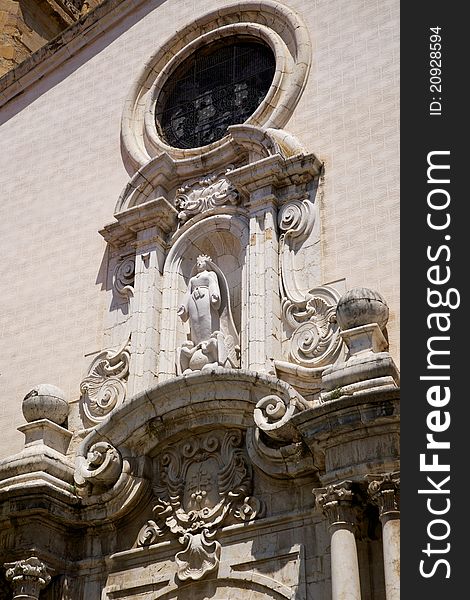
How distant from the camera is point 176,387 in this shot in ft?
35.5

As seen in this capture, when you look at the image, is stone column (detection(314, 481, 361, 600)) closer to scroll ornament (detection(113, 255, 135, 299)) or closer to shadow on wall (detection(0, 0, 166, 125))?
scroll ornament (detection(113, 255, 135, 299))

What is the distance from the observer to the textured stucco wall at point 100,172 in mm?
11336

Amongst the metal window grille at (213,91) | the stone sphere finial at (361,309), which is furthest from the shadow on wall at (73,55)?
the stone sphere finial at (361,309)

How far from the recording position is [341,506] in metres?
9.25

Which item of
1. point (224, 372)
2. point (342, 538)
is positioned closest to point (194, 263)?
point (224, 372)

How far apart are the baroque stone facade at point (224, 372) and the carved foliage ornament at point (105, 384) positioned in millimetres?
20

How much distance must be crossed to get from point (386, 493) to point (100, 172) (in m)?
6.41

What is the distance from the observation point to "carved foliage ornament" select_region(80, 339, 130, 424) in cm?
1189

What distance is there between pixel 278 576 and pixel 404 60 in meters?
4.64

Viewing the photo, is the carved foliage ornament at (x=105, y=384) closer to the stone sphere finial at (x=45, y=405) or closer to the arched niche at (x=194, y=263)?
the stone sphere finial at (x=45, y=405)

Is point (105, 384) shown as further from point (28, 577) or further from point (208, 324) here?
point (28, 577)

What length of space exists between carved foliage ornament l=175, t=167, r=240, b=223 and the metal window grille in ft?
2.30

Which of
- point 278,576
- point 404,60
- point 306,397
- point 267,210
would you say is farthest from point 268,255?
point 278,576

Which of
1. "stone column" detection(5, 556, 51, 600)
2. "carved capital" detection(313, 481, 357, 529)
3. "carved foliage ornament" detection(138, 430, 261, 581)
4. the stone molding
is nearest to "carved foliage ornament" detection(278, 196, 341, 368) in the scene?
"carved foliage ornament" detection(138, 430, 261, 581)
